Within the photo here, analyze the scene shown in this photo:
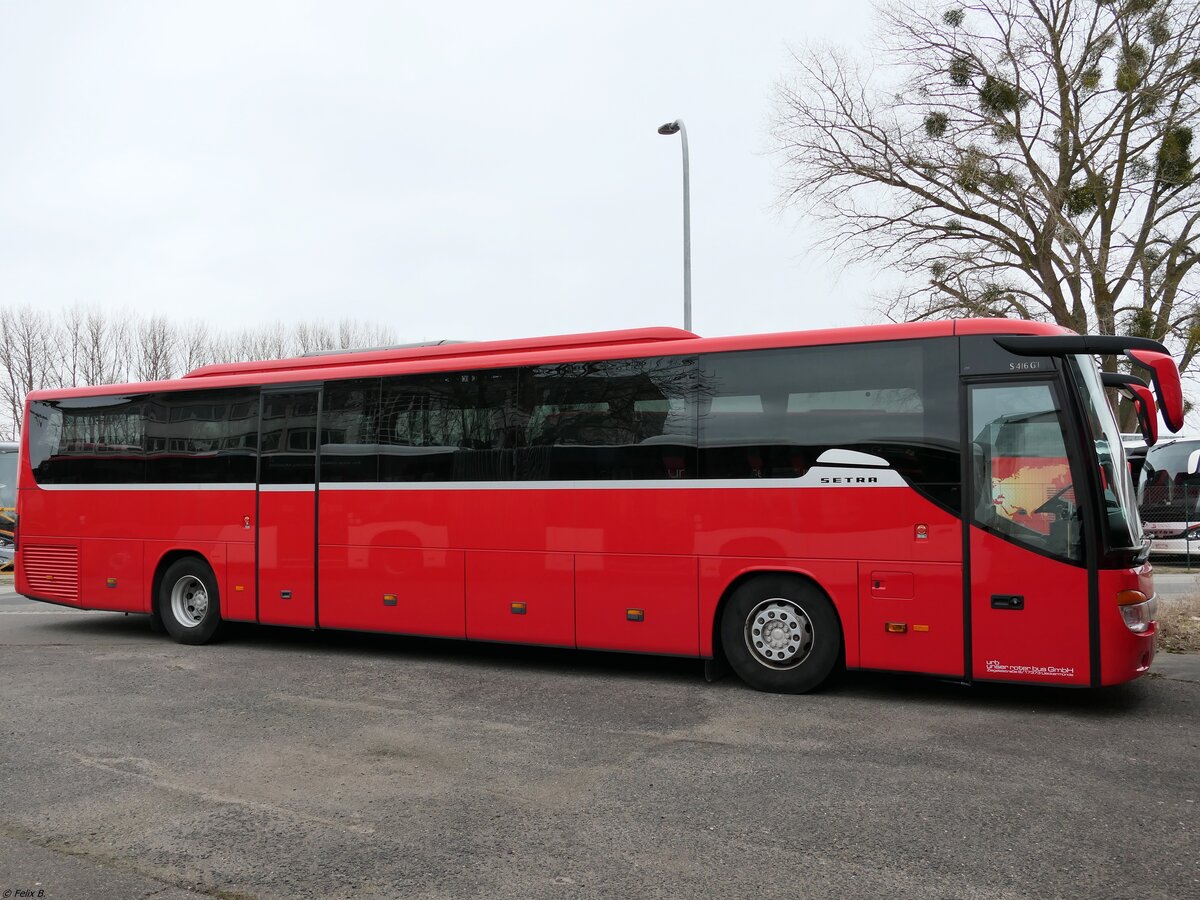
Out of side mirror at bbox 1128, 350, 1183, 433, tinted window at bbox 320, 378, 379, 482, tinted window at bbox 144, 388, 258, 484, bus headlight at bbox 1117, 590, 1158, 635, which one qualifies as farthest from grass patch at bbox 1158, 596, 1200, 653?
tinted window at bbox 144, 388, 258, 484

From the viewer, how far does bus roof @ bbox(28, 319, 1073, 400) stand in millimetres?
7711

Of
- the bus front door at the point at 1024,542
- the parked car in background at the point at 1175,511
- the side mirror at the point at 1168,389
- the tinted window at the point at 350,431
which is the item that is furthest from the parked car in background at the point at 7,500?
the parked car in background at the point at 1175,511

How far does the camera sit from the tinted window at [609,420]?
28.0 feet

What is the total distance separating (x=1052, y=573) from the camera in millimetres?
7180

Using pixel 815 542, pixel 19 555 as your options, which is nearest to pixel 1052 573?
pixel 815 542

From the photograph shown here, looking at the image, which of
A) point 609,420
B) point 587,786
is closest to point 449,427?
point 609,420

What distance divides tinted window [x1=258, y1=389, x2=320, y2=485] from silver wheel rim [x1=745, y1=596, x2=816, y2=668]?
472 cm

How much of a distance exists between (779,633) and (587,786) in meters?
2.90

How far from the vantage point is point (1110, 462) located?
729cm

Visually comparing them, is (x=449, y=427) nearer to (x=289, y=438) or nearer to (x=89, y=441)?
(x=289, y=438)

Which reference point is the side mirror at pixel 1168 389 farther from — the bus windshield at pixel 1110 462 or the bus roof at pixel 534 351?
the bus roof at pixel 534 351

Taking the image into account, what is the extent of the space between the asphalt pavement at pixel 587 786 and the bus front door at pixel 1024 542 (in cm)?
44

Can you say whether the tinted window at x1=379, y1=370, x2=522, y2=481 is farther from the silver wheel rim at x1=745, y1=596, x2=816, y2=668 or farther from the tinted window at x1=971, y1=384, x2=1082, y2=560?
the tinted window at x1=971, y1=384, x2=1082, y2=560

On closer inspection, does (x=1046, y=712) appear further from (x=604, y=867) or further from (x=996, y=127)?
(x=996, y=127)
